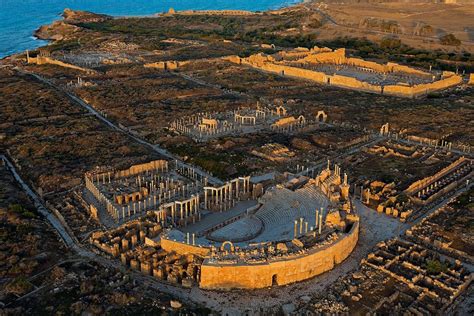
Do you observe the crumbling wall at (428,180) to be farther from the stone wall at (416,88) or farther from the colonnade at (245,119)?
the stone wall at (416,88)

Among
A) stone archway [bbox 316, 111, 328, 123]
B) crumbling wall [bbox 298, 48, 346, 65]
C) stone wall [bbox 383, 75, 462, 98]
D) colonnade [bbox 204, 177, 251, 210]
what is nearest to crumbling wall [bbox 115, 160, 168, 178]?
colonnade [bbox 204, 177, 251, 210]

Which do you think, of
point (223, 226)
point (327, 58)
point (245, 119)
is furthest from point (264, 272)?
point (327, 58)

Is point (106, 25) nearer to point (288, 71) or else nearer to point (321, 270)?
point (288, 71)

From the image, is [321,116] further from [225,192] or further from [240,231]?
[240,231]

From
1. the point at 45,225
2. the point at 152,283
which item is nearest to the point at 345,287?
the point at 152,283

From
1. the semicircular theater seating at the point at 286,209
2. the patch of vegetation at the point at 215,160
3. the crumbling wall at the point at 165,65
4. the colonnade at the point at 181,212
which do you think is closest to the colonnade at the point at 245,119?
the patch of vegetation at the point at 215,160

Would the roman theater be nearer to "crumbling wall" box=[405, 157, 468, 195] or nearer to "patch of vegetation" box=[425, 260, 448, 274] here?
"patch of vegetation" box=[425, 260, 448, 274]

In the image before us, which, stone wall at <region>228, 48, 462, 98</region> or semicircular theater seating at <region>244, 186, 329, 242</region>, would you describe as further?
stone wall at <region>228, 48, 462, 98</region>
